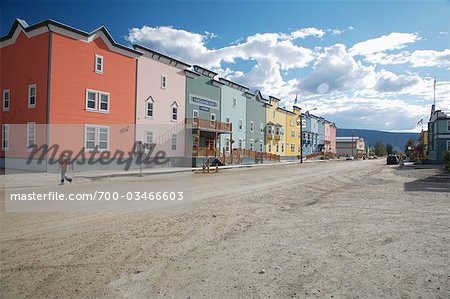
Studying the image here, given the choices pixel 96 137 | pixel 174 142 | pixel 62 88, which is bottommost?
pixel 174 142

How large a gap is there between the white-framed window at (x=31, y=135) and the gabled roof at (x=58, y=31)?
6.46m

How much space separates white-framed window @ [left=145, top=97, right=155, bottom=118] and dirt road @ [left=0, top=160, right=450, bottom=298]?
21.8m

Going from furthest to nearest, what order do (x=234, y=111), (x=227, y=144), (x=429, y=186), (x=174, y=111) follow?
(x=234, y=111)
(x=227, y=144)
(x=174, y=111)
(x=429, y=186)

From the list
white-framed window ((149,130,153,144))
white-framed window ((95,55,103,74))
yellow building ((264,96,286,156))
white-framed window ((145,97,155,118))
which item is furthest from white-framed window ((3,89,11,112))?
yellow building ((264,96,286,156))

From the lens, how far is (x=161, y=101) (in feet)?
105

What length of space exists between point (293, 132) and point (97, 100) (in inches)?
1841

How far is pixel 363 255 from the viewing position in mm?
5867

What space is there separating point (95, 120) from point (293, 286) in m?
23.8

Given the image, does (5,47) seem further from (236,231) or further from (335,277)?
(335,277)

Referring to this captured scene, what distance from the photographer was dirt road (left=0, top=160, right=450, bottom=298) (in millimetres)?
4457

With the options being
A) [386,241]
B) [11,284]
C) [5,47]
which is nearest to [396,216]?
[386,241]

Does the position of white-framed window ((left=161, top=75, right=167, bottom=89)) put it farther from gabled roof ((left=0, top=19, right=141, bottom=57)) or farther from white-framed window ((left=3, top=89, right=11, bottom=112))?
white-framed window ((left=3, top=89, right=11, bottom=112))

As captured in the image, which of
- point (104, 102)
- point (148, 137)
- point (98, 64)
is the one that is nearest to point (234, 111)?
point (148, 137)

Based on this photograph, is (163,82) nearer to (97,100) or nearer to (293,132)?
(97,100)
